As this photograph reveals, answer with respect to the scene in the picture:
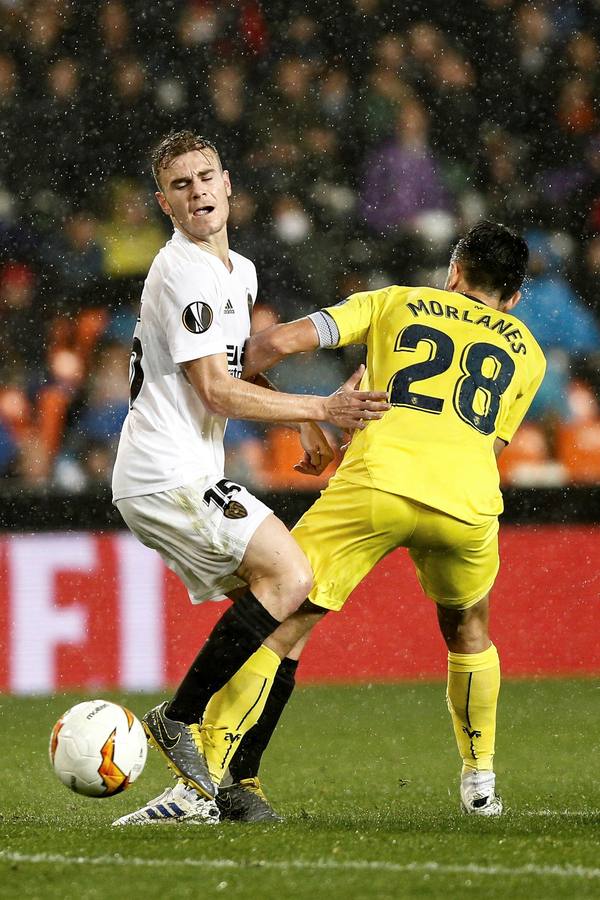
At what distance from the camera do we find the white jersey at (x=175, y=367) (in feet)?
12.1

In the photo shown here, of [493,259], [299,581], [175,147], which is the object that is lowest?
[299,581]

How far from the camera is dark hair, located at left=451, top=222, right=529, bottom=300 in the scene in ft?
13.0

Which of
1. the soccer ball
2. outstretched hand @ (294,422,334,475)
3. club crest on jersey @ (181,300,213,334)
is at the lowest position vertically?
the soccer ball

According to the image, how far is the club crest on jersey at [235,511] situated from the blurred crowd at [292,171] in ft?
13.5

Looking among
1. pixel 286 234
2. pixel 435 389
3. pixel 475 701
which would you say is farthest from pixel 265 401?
pixel 286 234

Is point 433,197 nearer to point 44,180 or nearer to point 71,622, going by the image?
point 44,180

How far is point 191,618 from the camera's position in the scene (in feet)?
22.7

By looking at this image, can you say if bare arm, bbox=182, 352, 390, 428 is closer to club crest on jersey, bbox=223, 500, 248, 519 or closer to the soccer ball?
club crest on jersey, bbox=223, 500, 248, 519

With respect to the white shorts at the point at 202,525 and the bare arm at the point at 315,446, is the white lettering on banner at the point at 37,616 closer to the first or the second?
the bare arm at the point at 315,446

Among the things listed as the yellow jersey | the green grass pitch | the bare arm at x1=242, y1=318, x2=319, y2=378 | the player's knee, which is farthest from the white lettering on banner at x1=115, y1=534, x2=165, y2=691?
the player's knee

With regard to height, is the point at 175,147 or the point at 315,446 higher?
the point at 175,147

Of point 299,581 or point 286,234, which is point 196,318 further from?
point 286,234

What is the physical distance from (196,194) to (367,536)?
1.06 meters

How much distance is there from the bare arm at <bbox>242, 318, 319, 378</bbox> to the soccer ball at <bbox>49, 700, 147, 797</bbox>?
1035 millimetres
